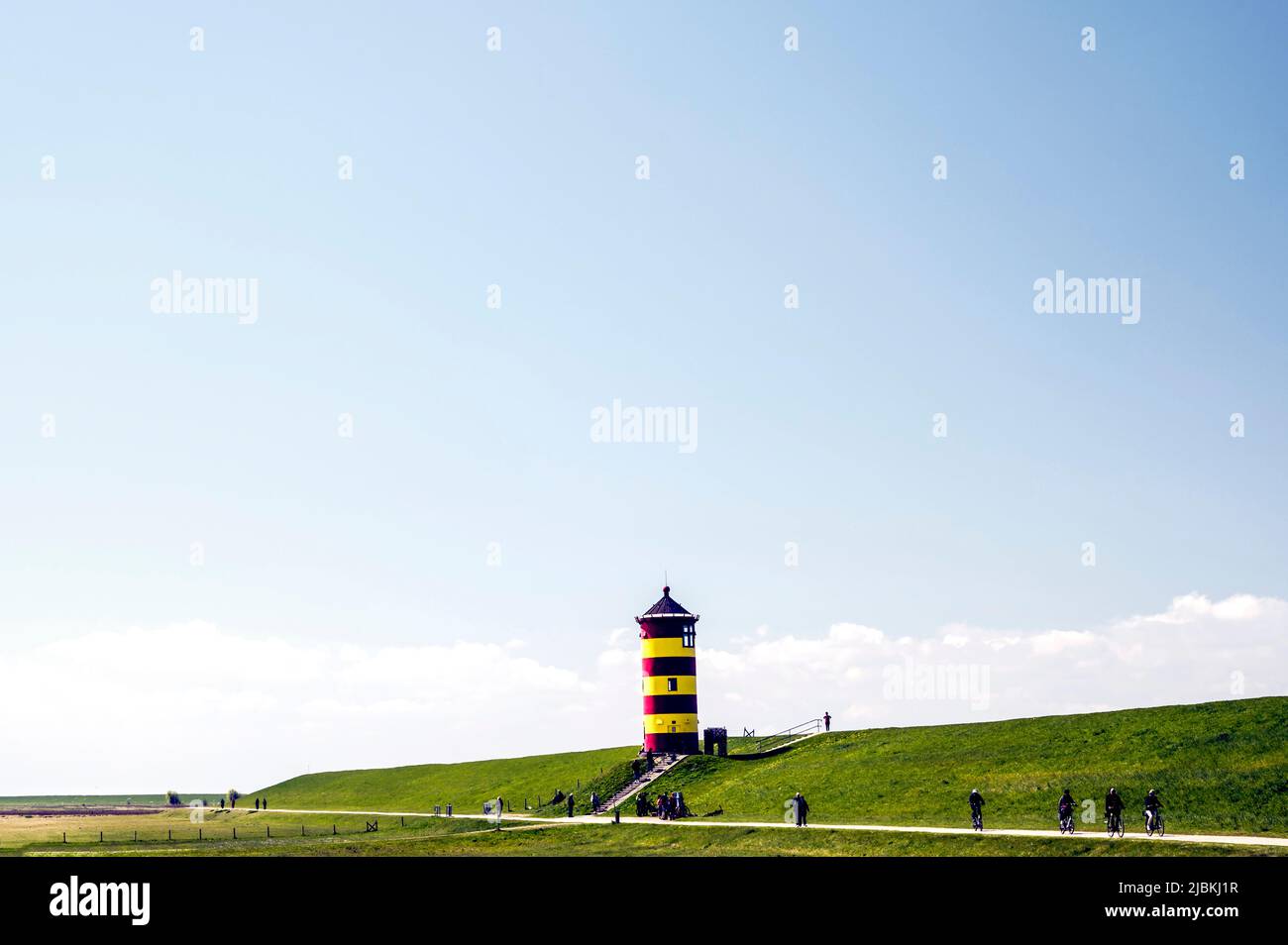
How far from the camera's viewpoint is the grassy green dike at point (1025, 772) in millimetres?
57312

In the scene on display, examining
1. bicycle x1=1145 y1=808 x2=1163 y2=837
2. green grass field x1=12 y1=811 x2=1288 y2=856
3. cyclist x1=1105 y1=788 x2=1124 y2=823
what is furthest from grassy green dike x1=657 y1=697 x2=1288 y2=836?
green grass field x1=12 y1=811 x2=1288 y2=856

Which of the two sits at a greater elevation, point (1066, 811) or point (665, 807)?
point (1066, 811)

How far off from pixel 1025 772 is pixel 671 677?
28.6m

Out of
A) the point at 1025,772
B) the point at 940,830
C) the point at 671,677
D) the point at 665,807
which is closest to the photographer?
the point at 940,830

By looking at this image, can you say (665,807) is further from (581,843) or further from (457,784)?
(457,784)

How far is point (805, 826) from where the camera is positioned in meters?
62.1

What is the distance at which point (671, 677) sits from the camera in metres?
90.1

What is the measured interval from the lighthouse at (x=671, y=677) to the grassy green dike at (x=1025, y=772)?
111 inches

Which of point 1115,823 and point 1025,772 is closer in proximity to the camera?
point 1115,823

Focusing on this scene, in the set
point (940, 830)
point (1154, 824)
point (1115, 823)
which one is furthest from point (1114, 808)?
point (940, 830)

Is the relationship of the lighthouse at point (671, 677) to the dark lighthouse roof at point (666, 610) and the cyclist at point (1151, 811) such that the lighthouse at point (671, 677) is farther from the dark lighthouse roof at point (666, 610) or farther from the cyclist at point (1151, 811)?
the cyclist at point (1151, 811)
